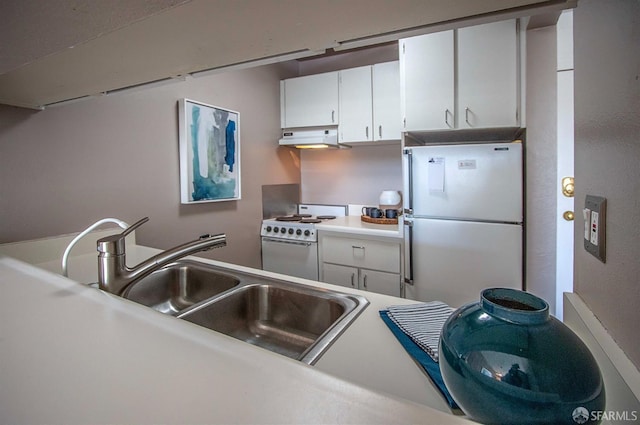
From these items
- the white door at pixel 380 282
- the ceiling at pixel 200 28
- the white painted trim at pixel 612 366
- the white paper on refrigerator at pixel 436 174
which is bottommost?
the white door at pixel 380 282

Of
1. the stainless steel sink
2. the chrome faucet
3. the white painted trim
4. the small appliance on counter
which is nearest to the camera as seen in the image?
the white painted trim

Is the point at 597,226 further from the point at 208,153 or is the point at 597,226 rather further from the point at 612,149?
the point at 208,153

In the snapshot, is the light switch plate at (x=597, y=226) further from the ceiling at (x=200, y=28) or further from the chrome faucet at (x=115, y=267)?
the chrome faucet at (x=115, y=267)

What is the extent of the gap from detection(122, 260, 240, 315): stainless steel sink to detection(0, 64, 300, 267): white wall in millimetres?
618

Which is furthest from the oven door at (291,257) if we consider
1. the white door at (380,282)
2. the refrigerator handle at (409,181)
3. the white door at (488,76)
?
the white door at (488,76)

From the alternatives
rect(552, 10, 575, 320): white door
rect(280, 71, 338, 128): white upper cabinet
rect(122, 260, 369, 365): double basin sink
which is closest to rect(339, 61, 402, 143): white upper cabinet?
rect(280, 71, 338, 128): white upper cabinet

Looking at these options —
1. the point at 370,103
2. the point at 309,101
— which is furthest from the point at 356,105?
the point at 309,101

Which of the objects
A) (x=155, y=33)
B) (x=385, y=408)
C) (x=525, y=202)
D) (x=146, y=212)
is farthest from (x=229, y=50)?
(x=525, y=202)

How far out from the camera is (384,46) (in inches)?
116

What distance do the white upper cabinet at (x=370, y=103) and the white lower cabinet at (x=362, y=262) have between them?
0.94 metres

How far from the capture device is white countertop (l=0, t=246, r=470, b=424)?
0.36 m

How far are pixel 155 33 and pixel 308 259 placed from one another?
2188 millimetres

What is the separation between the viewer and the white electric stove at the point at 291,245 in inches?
106

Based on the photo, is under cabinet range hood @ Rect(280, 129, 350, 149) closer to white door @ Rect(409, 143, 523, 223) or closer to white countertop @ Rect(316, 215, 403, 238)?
white countertop @ Rect(316, 215, 403, 238)
